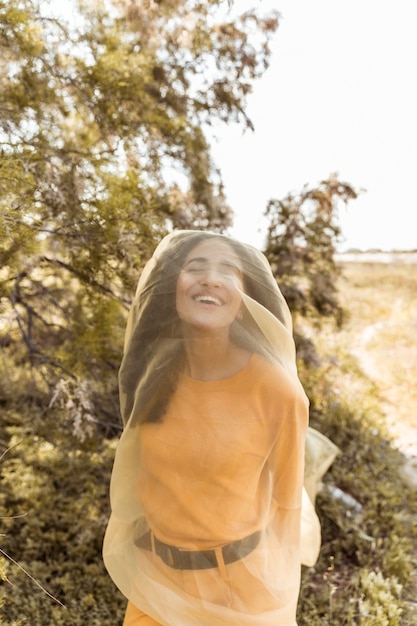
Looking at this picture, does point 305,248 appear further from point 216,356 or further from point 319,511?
point 216,356

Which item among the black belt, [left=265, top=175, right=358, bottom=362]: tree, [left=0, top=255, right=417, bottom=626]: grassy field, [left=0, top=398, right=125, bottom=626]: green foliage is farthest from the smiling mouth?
[left=265, top=175, right=358, bottom=362]: tree

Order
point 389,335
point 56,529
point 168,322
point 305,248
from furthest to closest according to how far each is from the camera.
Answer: point 389,335, point 305,248, point 56,529, point 168,322

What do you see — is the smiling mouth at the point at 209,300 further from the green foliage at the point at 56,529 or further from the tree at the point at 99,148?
the green foliage at the point at 56,529

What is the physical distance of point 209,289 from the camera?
224cm

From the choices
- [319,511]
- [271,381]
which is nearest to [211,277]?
[271,381]

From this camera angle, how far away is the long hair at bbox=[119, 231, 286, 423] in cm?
236

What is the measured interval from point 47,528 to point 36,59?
3.51 m

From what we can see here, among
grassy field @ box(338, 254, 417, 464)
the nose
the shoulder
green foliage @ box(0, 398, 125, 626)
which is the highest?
the nose

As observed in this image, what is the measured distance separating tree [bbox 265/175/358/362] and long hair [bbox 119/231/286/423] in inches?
122

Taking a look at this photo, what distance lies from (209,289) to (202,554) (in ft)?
3.67

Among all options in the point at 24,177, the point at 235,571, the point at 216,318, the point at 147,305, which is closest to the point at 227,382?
the point at 216,318

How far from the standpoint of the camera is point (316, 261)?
587 centimetres

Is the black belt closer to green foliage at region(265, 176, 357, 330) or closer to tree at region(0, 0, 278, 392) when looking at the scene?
tree at region(0, 0, 278, 392)

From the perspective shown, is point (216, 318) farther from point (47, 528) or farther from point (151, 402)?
point (47, 528)
